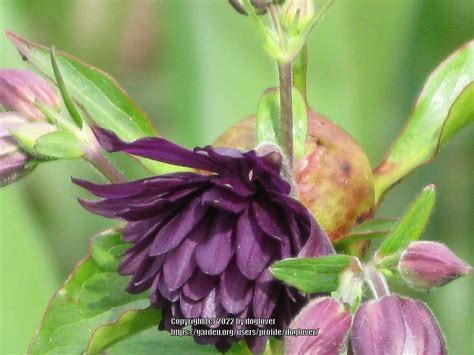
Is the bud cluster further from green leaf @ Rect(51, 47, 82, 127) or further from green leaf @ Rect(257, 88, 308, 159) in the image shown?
green leaf @ Rect(257, 88, 308, 159)

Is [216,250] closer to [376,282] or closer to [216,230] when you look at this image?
Answer: [216,230]

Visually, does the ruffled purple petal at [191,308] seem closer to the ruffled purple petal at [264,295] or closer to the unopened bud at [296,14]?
the ruffled purple petal at [264,295]

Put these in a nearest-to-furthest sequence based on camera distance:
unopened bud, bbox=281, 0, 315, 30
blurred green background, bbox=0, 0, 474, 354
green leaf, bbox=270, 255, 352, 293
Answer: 1. green leaf, bbox=270, 255, 352, 293
2. unopened bud, bbox=281, 0, 315, 30
3. blurred green background, bbox=0, 0, 474, 354

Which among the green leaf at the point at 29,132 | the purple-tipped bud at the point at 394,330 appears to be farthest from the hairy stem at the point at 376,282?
the green leaf at the point at 29,132

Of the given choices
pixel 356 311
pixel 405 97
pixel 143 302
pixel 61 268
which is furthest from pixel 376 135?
pixel 356 311

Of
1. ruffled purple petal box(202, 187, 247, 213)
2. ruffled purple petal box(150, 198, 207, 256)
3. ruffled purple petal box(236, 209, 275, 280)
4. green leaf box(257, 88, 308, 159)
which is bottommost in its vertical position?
ruffled purple petal box(236, 209, 275, 280)

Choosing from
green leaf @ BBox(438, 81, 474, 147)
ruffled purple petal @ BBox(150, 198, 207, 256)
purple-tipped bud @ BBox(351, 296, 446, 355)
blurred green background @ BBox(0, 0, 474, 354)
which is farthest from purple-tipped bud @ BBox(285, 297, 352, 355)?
blurred green background @ BBox(0, 0, 474, 354)

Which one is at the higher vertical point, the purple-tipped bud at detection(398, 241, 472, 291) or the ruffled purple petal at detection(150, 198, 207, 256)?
the ruffled purple petal at detection(150, 198, 207, 256)

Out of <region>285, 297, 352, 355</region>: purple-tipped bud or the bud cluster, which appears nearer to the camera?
<region>285, 297, 352, 355</region>: purple-tipped bud
